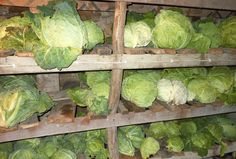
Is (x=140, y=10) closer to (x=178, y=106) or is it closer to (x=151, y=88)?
(x=151, y=88)

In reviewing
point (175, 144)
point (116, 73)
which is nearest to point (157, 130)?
point (175, 144)

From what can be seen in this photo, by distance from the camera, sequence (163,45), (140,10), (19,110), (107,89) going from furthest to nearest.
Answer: (140,10) → (107,89) → (163,45) → (19,110)

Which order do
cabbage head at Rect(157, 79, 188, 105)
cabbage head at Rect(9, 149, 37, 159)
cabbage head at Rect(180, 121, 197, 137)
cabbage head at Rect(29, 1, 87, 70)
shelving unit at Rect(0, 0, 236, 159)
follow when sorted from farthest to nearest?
cabbage head at Rect(180, 121, 197, 137)
cabbage head at Rect(157, 79, 188, 105)
cabbage head at Rect(9, 149, 37, 159)
shelving unit at Rect(0, 0, 236, 159)
cabbage head at Rect(29, 1, 87, 70)

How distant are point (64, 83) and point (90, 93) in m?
0.96

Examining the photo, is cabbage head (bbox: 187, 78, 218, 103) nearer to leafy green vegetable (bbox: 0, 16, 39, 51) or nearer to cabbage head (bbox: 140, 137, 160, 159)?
cabbage head (bbox: 140, 137, 160, 159)

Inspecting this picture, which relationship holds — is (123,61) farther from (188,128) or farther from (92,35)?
(188,128)

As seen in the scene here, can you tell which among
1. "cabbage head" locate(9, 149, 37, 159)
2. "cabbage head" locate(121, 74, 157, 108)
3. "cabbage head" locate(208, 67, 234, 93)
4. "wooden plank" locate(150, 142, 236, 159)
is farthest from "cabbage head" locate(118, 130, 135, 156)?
"cabbage head" locate(208, 67, 234, 93)

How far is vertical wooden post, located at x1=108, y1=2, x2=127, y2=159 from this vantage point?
7.46 ft

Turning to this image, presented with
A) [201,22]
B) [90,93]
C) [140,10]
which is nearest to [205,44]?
[201,22]

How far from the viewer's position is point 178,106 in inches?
122

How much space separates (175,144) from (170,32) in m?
1.74

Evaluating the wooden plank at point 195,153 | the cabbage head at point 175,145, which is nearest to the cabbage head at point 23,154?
the wooden plank at point 195,153

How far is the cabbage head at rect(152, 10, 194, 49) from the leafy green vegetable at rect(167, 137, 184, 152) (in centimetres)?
152

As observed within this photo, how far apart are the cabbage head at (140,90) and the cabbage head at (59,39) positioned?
3.20 ft
